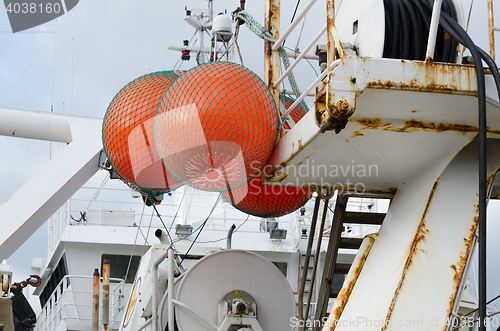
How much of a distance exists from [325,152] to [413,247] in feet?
2.76

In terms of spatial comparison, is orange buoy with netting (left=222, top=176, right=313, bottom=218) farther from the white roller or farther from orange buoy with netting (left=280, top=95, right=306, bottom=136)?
the white roller

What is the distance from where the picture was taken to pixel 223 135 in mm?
3398

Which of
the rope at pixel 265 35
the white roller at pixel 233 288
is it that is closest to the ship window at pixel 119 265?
the white roller at pixel 233 288

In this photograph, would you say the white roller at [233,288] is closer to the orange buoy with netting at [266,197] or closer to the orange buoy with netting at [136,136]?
the orange buoy with netting at [266,197]

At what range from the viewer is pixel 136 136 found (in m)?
3.90

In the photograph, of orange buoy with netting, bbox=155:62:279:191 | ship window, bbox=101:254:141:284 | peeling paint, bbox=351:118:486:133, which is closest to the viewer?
peeling paint, bbox=351:118:486:133

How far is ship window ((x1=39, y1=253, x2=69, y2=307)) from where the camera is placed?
1101cm

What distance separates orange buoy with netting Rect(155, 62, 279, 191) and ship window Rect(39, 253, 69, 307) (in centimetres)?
799

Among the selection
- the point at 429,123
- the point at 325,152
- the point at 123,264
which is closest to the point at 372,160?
the point at 325,152

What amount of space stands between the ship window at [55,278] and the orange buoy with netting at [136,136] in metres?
7.34

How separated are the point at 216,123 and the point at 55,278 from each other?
33.1ft

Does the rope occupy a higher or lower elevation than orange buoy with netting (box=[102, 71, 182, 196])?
higher

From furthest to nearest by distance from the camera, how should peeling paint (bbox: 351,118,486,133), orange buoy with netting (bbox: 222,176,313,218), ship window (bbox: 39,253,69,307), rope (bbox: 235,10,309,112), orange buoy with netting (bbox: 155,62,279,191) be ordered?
ship window (bbox: 39,253,69,307), orange buoy with netting (bbox: 222,176,313,218), rope (bbox: 235,10,309,112), orange buoy with netting (bbox: 155,62,279,191), peeling paint (bbox: 351,118,486,133)

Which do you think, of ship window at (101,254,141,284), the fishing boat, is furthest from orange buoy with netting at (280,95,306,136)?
ship window at (101,254,141,284)
